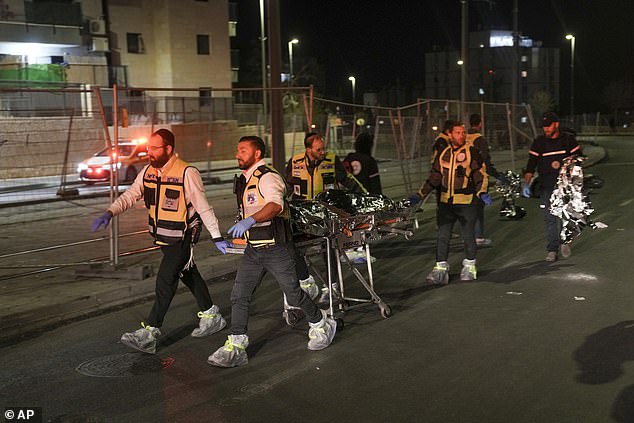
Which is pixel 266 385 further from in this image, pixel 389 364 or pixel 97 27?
pixel 97 27

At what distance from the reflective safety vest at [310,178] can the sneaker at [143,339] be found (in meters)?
2.57

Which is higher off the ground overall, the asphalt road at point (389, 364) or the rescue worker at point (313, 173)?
the rescue worker at point (313, 173)

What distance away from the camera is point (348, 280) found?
953cm

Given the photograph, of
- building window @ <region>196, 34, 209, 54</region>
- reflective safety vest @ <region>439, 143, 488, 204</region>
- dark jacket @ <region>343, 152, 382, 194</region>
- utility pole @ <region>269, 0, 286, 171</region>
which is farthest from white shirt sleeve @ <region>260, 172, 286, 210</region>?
building window @ <region>196, 34, 209, 54</region>

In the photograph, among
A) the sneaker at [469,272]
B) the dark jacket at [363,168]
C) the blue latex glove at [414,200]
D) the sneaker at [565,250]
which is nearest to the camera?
the blue latex glove at [414,200]

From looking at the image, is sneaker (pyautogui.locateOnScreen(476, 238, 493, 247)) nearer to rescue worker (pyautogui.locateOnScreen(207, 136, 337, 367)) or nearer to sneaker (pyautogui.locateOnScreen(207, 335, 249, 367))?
rescue worker (pyautogui.locateOnScreen(207, 136, 337, 367))

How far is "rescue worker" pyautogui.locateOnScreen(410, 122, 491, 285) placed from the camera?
895 cm

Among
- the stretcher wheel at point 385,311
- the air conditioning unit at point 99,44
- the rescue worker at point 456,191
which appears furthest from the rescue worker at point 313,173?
the air conditioning unit at point 99,44

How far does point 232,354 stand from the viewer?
6.26m

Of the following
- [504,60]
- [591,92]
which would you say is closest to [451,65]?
[504,60]

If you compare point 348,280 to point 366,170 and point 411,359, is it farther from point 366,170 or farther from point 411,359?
point 411,359

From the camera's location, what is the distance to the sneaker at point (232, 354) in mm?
6236

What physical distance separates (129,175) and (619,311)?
48.4 ft

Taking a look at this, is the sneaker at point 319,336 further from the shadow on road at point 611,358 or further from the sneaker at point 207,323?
the shadow on road at point 611,358
